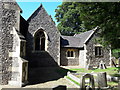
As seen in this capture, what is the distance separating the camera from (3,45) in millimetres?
8125

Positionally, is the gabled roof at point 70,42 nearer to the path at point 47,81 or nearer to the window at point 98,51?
the window at point 98,51

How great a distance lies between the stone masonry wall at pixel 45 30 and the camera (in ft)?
53.6

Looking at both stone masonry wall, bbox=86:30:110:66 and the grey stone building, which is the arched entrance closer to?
the grey stone building

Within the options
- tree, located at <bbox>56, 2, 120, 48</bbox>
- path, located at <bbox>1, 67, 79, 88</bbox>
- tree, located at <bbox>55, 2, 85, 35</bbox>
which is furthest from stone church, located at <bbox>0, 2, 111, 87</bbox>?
tree, located at <bbox>55, 2, 85, 35</bbox>

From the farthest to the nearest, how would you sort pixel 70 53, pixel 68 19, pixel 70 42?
pixel 68 19 < pixel 70 42 < pixel 70 53

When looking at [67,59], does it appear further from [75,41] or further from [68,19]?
[68,19]

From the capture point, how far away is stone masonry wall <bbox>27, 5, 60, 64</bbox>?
16.3 metres

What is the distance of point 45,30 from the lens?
16953mm

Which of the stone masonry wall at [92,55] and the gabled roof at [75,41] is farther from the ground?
the gabled roof at [75,41]

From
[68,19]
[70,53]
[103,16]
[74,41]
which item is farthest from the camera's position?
[68,19]

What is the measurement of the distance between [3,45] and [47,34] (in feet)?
30.6

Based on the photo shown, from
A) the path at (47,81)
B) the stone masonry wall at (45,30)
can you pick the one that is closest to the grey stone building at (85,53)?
the stone masonry wall at (45,30)

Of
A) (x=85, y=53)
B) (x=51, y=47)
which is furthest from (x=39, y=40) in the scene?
(x=85, y=53)

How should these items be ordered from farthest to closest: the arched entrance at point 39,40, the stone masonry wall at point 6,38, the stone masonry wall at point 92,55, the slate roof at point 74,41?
the slate roof at point 74,41 → the stone masonry wall at point 92,55 → the arched entrance at point 39,40 → the stone masonry wall at point 6,38
